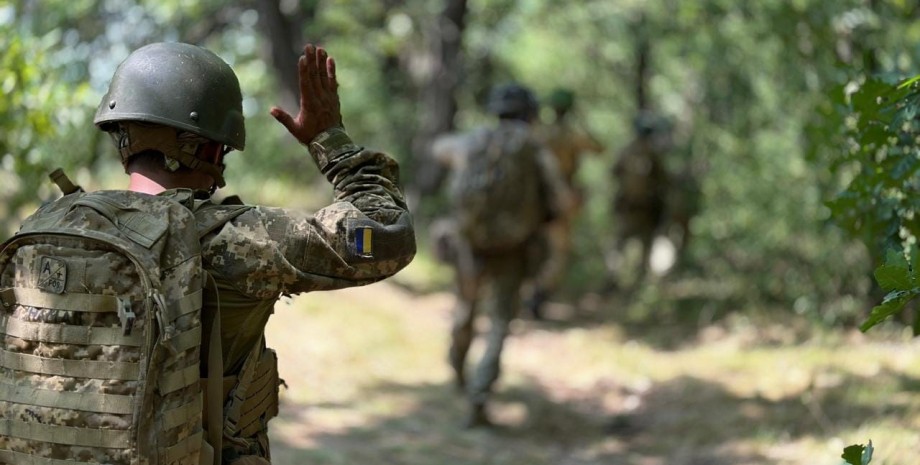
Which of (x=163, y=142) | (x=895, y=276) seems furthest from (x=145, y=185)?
(x=895, y=276)

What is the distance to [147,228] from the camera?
2.42m

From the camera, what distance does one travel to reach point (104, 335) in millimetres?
2412

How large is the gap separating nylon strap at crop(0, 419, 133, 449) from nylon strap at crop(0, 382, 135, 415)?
0.16 feet

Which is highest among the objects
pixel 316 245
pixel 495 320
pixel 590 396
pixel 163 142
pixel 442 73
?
pixel 442 73

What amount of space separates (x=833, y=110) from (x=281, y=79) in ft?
24.1

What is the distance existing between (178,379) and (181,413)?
0.28ft

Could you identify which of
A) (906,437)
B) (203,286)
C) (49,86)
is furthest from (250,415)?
(49,86)

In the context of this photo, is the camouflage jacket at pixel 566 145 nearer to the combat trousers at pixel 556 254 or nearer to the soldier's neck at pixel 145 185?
the combat trousers at pixel 556 254

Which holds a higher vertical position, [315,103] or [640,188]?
[640,188]

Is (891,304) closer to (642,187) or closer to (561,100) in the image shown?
(561,100)

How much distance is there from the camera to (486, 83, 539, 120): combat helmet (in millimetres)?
7402

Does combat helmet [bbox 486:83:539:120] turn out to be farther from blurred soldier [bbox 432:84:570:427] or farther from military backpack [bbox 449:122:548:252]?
military backpack [bbox 449:122:548:252]

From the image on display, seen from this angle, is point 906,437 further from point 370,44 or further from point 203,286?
point 370,44

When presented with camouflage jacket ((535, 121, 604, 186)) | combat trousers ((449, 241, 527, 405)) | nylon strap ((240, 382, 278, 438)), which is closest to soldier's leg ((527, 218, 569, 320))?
camouflage jacket ((535, 121, 604, 186))
